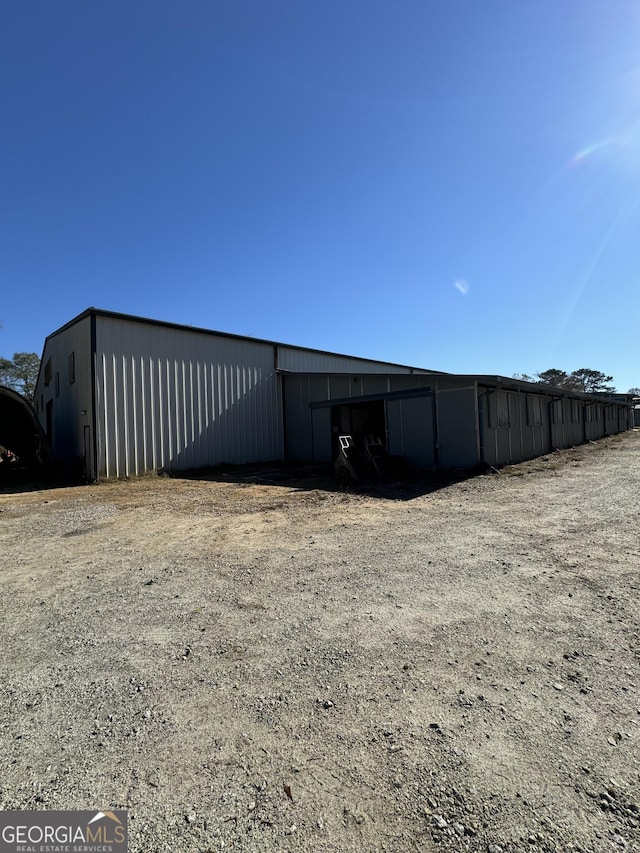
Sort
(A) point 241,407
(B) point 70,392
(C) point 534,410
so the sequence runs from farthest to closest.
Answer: (A) point 241,407
(B) point 70,392
(C) point 534,410

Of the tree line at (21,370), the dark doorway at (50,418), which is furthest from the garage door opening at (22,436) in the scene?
the tree line at (21,370)

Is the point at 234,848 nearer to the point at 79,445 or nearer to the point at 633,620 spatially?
the point at 633,620

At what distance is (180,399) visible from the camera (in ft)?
51.9

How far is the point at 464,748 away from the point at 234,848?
1174mm

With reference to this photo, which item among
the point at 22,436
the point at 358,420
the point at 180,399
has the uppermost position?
the point at 180,399

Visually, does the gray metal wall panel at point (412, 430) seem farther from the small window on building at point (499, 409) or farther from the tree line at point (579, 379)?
the tree line at point (579, 379)

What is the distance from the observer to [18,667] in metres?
2.91

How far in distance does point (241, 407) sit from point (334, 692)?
618 inches

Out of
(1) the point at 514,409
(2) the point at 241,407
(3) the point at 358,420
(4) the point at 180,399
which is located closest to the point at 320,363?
(3) the point at 358,420

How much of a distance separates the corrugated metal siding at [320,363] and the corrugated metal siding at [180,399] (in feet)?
3.64

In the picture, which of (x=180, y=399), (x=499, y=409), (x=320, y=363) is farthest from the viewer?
(x=320, y=363)

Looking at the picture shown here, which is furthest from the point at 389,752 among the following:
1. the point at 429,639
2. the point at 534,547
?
the point at 534,547

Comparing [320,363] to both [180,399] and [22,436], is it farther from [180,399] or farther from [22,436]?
[22,436]

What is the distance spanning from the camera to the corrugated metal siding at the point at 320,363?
20.0 m
